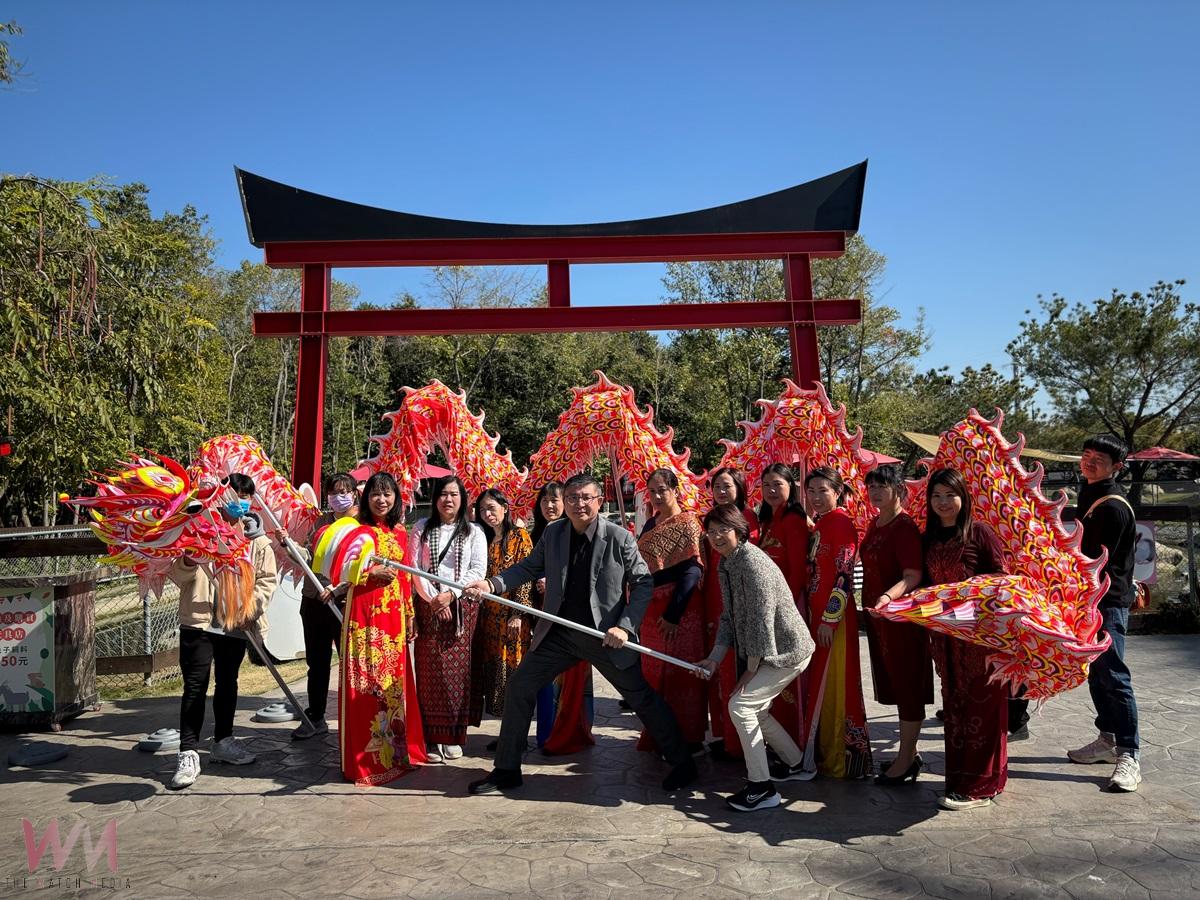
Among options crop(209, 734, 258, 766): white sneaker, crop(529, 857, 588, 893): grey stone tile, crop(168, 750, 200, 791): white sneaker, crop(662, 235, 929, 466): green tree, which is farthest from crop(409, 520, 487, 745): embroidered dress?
crop(662, 235, 929, 466): green tree

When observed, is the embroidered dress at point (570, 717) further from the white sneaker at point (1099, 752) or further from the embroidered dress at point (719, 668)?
the white sneaker at point (1099, 752)

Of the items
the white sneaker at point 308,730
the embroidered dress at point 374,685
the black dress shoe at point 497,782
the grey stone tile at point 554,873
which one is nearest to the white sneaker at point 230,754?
the white sneaker at point 308,730

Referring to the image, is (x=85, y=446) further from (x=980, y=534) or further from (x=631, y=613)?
(x=980, y=534)

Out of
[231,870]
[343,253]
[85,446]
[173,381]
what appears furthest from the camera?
[173,381]

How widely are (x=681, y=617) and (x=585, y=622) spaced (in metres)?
0.69

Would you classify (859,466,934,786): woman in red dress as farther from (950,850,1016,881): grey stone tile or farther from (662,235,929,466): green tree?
(662,235,929,466): green tree

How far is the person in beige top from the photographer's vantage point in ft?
15.3

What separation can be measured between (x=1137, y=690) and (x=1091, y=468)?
8.76 ft

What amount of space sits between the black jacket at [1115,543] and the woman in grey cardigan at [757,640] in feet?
5.46

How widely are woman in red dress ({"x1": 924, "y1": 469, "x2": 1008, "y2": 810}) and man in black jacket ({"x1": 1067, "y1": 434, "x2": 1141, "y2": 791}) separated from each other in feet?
2.37

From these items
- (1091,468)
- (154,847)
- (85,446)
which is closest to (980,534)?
(1091,468)

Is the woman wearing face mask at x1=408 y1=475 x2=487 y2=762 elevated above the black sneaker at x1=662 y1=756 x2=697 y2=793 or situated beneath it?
elevated above

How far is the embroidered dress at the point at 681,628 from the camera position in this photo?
4.83 meters

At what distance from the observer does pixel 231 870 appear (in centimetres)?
349
